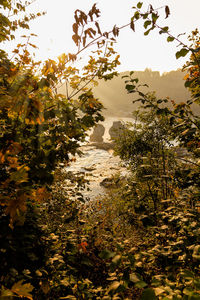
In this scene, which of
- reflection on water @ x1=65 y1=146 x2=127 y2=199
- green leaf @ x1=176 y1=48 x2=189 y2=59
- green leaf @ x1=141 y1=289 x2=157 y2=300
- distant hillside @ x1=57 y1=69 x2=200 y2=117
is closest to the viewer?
green leaf @ x1=141 y1=289 x2=157 y2=300

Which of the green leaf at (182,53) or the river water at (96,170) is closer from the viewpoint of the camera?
the green leaf at (182,53)

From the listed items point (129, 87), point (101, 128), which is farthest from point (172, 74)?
point (129, 87)

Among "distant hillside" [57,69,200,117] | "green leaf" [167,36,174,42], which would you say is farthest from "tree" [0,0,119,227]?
"distant hillside" [57,69,200,117]

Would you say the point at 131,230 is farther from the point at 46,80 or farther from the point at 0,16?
the point at 0,16

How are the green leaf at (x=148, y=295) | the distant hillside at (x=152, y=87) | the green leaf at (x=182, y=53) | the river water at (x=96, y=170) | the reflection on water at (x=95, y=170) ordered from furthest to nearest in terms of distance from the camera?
1. the distant hillside at (x=152, y=87)
2. the reflection on water at (x=95, y=170)
3. the river water at (x=96, y=170)
4. the green leaf at (x=182, y=53)
5. the green leaf at (x=148, y=295)

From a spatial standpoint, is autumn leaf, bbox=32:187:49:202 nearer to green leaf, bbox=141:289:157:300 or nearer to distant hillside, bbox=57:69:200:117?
green leaf, bbox=141:289:157:300

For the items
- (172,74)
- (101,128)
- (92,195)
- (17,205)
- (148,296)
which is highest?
(172,74)

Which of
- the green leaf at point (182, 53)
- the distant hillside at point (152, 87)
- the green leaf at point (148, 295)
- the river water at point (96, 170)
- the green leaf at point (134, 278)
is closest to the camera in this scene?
the green leaf at point (148, 295)

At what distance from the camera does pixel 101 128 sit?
38.7 m

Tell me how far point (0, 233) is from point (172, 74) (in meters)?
111

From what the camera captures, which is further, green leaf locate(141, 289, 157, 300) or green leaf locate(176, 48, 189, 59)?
green leaf locate(176, 48, 189, 59)

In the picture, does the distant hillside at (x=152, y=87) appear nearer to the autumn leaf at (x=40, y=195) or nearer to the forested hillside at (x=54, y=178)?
the forested hillside at (x=54, y=178)

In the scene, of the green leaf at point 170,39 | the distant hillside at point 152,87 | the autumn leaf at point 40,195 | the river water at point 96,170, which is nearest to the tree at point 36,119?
the autumn leaf at point 40,195

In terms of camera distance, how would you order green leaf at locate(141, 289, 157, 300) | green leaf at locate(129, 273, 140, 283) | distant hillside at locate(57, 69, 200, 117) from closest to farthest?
green leaf at locate(141, 289, 157, 300) < green leaf at locate(129, 273, 140, 283) < distant hillside at locate(57, 69, 200, 117)
